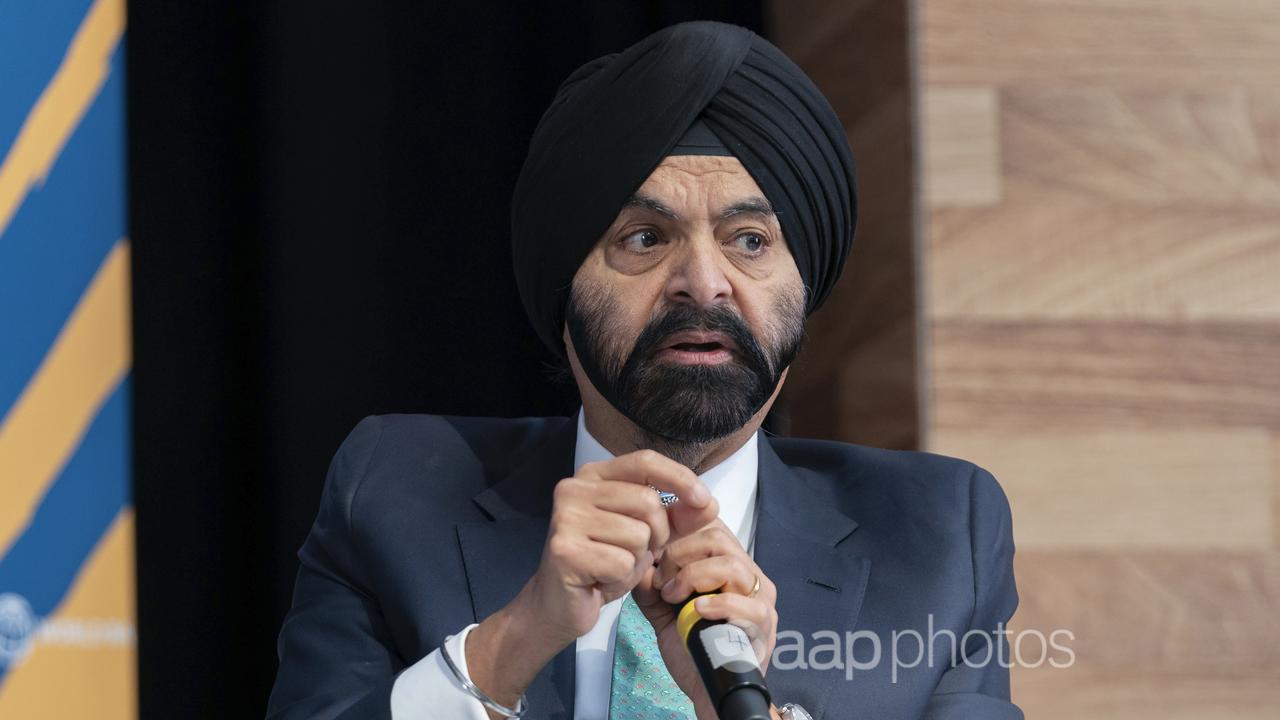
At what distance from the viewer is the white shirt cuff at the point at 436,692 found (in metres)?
1.33

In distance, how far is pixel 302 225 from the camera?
87.6 inches

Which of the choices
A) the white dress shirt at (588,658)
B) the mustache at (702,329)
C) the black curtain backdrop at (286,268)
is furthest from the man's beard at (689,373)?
the black curtain backdrop at (286,268)

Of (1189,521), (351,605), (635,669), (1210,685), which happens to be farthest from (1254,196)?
(351,605)

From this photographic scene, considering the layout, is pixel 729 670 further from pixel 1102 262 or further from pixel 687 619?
pixel 1102 262

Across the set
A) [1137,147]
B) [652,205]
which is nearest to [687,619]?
[652,205]

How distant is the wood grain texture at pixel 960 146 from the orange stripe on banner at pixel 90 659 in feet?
3.98

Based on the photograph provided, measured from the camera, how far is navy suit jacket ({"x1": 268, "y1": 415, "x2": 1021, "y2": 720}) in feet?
4.88

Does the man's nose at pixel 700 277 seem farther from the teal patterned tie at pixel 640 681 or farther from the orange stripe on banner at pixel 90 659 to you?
the orange stripe on banner at pixel 90 659

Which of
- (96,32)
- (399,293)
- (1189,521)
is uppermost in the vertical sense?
(96,32)

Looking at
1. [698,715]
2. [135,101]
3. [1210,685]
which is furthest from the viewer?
[135,101]

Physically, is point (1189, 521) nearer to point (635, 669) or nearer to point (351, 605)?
point (635, 669)

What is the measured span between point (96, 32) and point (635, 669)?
135 cm

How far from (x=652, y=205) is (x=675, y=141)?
0.23 feet

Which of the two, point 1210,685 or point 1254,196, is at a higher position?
point 1254,196
